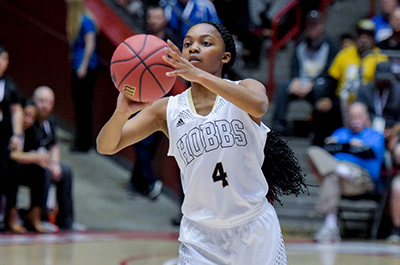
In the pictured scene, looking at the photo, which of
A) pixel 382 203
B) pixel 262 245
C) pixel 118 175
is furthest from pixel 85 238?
pixel 262 245

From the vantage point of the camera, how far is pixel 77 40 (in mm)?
8273

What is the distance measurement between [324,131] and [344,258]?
2.93 m

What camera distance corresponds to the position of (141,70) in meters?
2.98

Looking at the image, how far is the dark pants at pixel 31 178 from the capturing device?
22.5 ft

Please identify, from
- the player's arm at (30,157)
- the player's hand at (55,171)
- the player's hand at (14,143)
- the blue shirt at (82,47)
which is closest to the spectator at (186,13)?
the blue shirt at (82,47)

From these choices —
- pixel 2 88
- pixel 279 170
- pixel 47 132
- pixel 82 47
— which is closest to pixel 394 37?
pixel 82 47

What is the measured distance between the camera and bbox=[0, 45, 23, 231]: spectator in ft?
22.0

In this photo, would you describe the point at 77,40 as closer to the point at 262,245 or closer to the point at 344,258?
the point at 344,258

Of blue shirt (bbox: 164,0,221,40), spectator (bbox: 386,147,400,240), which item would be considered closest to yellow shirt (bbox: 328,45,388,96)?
spectator (bbox: 386,147,400,240)

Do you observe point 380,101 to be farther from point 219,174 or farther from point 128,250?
point 219,174

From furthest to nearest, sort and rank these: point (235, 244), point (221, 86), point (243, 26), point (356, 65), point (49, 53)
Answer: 1. point (49, 53)
2. point (243, 26)
3. point (356, 65)
4. point (235, 244)
5. point (221, 86)

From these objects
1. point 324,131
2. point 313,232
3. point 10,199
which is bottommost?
point 313,232

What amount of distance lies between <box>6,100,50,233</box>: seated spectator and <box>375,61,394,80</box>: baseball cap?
4.79 meters

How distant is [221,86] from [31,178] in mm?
4771
